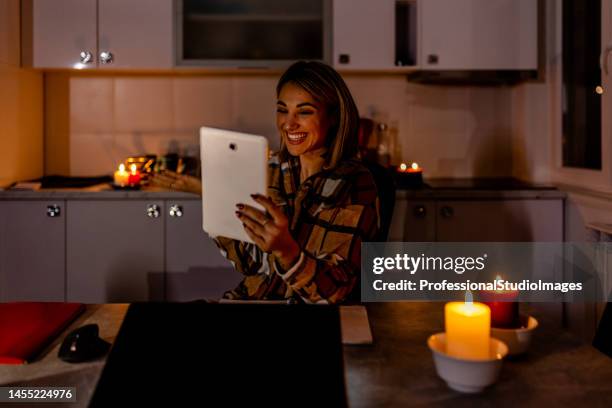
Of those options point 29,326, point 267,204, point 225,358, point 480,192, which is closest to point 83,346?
point 29,326

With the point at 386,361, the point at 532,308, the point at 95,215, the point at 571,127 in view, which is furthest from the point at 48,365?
the point at 571,127

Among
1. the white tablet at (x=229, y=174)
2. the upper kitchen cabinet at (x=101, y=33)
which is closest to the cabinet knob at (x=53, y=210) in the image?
the upper kitchen cabinet at (x=101, y=33)

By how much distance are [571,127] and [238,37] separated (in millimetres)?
1434

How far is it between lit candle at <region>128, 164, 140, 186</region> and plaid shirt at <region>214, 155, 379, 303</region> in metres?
1.05

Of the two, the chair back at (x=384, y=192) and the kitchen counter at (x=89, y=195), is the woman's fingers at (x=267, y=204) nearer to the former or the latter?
the chair back at (x=384, y=192)

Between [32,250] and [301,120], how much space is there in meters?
1.45

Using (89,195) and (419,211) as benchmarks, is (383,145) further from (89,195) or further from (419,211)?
(89,195)

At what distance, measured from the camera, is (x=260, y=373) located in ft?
2.22

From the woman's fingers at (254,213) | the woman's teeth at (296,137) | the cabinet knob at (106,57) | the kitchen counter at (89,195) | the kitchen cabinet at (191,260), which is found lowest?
the kitchen cabinet at (191,260)

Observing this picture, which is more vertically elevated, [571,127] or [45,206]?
[571,127]

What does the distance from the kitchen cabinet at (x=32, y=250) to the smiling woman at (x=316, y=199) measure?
120cm

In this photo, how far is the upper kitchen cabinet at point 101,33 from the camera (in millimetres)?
2508

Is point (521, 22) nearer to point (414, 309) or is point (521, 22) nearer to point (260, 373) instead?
point (414, 309)

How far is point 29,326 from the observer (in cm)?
97
